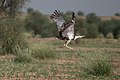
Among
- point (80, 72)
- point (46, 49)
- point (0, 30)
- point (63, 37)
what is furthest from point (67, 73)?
point (0, 30)

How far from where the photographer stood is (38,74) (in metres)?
16.1


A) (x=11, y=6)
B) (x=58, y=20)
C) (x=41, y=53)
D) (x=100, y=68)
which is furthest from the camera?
(x=11, y=6)

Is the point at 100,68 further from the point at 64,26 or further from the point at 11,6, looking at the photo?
the point at 11,6

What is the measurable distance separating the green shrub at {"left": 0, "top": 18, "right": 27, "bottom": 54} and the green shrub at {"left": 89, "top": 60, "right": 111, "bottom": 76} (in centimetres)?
1078

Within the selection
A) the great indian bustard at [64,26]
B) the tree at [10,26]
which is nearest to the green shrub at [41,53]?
the tree at [10,26]

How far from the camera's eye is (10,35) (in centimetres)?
2619

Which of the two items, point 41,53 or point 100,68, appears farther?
point 41,53

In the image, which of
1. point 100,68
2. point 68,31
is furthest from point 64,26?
point 100,68

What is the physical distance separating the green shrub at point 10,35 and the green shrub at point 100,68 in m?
10.8

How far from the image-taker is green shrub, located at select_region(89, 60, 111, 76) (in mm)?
15734

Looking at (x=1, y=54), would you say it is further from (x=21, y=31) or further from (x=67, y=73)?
(x=67, y=73)

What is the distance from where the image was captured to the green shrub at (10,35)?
2591cm

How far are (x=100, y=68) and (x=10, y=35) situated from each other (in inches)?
448

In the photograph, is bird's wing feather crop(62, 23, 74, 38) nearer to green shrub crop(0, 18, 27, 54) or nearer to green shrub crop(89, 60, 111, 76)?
green shrub crop(89, 60, 111, 76)
